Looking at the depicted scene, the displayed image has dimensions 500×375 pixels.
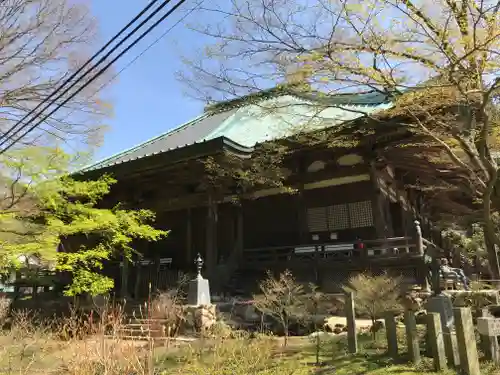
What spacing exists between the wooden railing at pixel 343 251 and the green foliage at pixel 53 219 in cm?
349

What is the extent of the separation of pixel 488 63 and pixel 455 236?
22586 millimetres

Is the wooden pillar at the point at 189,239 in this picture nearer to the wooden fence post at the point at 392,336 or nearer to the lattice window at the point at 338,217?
the lattice window at the point at 338,217

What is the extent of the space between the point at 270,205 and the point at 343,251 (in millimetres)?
3479


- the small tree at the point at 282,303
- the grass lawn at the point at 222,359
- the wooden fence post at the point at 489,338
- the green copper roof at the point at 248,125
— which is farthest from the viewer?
the green copper roof at the point at 248,125

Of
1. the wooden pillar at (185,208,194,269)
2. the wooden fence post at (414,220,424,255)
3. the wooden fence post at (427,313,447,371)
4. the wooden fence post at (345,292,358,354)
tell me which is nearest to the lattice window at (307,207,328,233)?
the wooden fence post at (414,220,424,255)

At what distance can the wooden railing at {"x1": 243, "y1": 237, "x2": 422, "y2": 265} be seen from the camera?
440 inches

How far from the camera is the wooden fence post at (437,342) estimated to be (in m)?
5.27

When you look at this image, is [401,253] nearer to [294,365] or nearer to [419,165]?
[419,165]

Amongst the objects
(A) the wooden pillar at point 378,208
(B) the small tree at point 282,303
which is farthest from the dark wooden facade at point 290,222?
(B) the small tree at point 282,303

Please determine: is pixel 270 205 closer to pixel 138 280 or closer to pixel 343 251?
pixel 343 251

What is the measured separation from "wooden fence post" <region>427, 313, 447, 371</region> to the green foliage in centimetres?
794

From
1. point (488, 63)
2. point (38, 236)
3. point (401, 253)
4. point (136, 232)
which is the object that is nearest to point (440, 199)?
point (401, 253)

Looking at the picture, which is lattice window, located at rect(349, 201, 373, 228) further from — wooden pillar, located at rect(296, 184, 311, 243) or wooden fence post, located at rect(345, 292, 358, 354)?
wooden fence post, located at rect(345, 292, 358, 354)

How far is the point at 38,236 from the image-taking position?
9.98 meters
